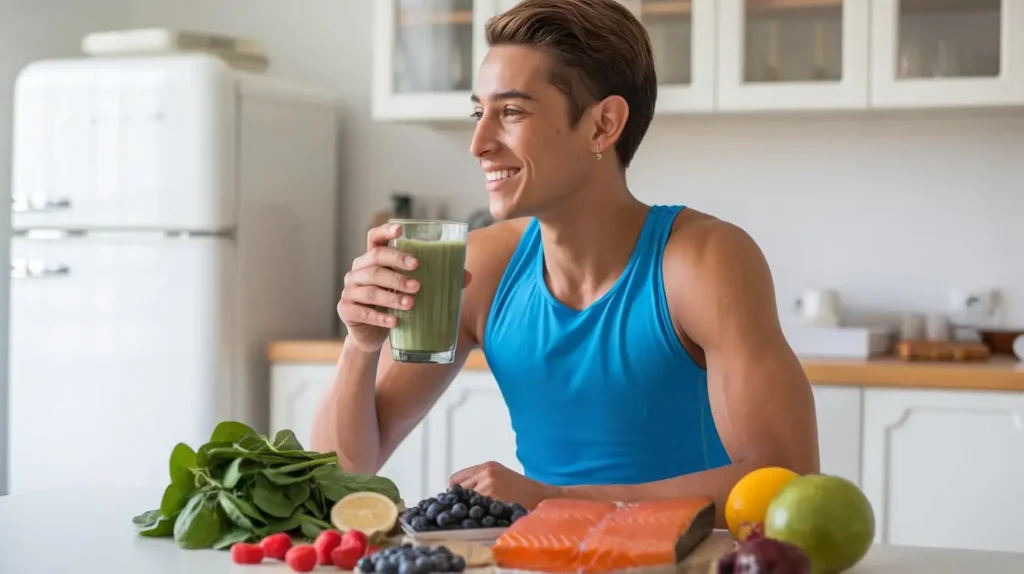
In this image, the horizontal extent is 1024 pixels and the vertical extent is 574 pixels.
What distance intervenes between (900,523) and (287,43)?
2.30m

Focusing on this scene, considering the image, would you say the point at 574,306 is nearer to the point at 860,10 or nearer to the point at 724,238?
the point at 724,238

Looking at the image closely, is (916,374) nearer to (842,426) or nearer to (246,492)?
(842,426)

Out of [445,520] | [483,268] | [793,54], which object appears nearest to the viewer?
[445,520]

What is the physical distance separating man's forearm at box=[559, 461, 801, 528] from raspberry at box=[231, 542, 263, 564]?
1.36 ft

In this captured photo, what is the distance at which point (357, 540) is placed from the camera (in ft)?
4.08

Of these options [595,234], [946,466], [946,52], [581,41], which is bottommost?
[946,466]

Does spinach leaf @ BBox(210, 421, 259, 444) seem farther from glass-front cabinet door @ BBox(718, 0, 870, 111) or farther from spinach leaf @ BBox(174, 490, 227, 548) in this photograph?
glass-front cabinet door @ BBox(718, 0, 870, 111)

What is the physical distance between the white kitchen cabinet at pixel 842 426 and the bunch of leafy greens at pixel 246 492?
177 cm

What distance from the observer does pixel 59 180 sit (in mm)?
3467

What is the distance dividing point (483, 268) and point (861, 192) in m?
1.78

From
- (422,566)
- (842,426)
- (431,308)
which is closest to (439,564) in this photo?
(422,566)

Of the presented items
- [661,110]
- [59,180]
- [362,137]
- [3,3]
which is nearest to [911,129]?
[661,110]

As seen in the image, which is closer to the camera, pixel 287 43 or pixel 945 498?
pixel 945 498

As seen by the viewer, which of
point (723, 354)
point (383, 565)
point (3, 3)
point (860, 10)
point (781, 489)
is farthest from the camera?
point (3, 3)
